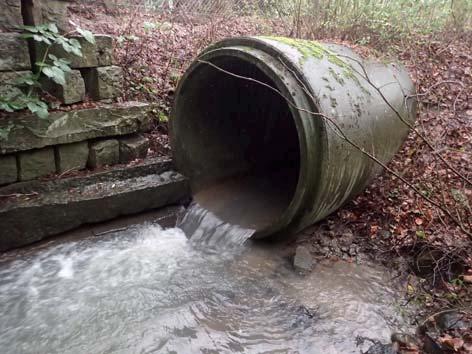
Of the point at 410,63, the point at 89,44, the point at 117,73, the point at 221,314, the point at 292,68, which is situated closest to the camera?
the point at 221,314

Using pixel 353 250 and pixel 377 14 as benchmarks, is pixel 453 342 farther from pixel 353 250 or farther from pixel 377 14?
pixel 377 14

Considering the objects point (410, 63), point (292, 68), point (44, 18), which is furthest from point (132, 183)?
point (410, 63)

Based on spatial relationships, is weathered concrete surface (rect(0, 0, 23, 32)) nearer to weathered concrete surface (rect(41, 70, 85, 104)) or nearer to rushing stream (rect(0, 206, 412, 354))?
weathered concrete surface (rect(41, 70, 85, 104))

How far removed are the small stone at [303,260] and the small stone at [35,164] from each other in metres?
2.72

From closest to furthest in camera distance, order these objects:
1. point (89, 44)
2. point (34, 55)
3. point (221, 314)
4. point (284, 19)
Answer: point (221, 314), point (34, 55), point (89, 44), point (284, 19)

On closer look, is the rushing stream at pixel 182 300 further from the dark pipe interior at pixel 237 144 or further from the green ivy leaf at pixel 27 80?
the green ivy leaf at pixel 27 80

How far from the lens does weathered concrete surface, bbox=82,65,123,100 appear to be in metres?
4.41

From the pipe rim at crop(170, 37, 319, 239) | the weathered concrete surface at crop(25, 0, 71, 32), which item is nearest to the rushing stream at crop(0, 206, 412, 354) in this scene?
the pipe rim at crop(170, 37, 319, 239)

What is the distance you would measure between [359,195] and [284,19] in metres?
5.16

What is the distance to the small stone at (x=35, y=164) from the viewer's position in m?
4.01

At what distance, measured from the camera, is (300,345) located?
3.04 metres

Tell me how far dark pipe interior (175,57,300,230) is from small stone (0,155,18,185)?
6.06 ft

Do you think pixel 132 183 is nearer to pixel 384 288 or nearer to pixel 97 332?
pixel 97 332

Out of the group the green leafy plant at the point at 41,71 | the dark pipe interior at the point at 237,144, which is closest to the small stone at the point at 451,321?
the dark pipe interior at the point at 237,144
